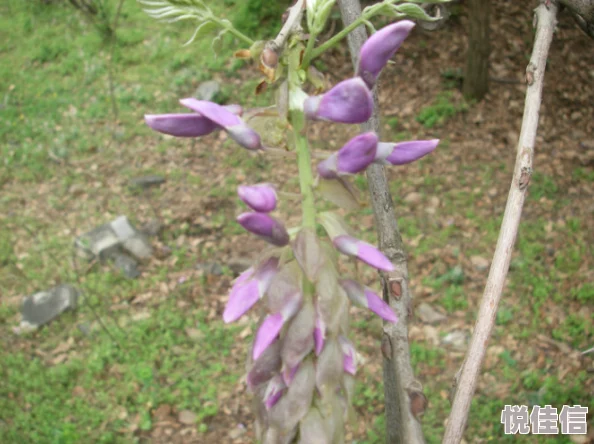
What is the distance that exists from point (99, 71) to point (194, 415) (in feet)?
12.4

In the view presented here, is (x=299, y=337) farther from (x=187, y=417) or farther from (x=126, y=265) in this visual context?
(x=126, y=265)

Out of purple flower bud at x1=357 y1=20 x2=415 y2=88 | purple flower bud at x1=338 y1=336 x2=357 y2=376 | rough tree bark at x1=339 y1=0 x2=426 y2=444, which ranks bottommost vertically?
rough tree bark at x1=339 y1=0 x2=426 y2=444

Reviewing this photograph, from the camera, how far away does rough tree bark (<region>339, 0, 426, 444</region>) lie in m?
1.07

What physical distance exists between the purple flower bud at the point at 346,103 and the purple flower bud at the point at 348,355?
0.29 metres

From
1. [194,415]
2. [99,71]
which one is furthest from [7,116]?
[194,415]

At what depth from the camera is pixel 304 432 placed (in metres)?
0.80

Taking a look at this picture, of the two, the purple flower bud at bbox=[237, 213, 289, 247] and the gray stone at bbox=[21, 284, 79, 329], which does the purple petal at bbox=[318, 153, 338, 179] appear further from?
the gray stone at bbox=[21, 284, 79, 329]

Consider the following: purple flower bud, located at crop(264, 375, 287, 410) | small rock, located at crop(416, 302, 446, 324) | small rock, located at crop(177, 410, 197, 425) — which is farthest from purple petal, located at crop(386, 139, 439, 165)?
small rock, located at crop(416, 302, 446, 324)

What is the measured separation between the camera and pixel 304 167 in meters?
0.77

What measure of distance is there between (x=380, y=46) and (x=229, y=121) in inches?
7.9

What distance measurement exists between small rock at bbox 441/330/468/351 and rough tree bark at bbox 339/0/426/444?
2181mm

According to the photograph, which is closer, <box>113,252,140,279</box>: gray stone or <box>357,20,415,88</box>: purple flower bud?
<box>357,20,415,88</box>: purple flower bud

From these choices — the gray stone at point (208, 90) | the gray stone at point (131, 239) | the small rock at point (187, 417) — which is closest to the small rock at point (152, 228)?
the gray stone at point (131, 239)

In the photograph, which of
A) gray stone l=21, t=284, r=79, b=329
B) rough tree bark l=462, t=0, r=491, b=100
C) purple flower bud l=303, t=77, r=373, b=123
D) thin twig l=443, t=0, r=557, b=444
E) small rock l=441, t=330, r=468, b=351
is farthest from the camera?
rough tree bark l=462, t=0, r=491, b=100
